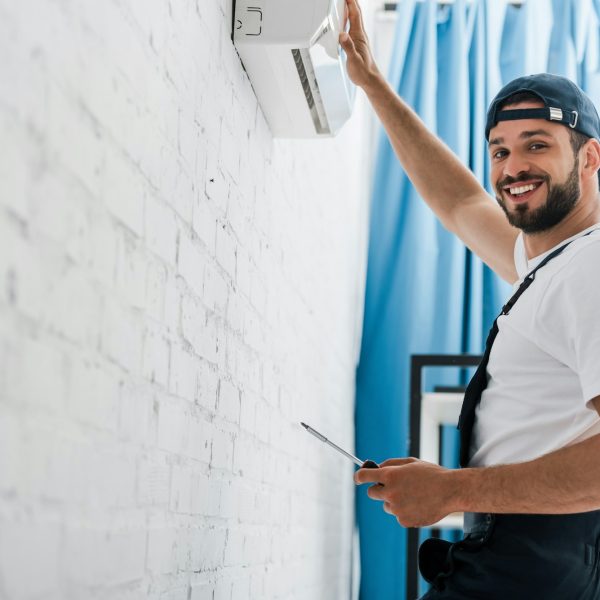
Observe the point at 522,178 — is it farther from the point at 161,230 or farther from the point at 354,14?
the point at 161,230

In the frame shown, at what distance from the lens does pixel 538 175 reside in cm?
156

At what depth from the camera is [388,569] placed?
3.05 meters

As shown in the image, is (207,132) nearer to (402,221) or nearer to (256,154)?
(256,154)

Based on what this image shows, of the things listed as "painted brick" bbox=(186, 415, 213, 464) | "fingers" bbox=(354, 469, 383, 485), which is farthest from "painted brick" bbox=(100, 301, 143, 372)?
"fingers" bbox=(354, 469, 383, 485)

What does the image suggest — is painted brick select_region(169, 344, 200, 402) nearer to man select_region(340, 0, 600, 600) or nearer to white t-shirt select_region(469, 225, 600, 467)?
man select_region(340, 0, 600, 600)

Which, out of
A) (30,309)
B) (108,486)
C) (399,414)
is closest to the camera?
(30,309)

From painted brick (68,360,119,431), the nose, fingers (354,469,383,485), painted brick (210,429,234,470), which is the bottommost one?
fingers (354,469,383,485)

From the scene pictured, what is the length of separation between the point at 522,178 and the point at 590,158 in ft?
0.44

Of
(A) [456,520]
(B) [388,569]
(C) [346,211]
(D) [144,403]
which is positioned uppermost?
(C) [346,211]

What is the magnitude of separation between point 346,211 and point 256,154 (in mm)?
1394

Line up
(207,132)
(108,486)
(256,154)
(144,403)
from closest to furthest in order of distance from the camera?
(108,486) < (144,403) < (207,132) < (256,154)

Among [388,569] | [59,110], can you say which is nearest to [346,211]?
[388,569]

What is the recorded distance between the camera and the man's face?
1541 mm

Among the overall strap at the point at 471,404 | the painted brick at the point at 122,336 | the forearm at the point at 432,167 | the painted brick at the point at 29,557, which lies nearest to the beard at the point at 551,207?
the overall strap at the point at 471,404
